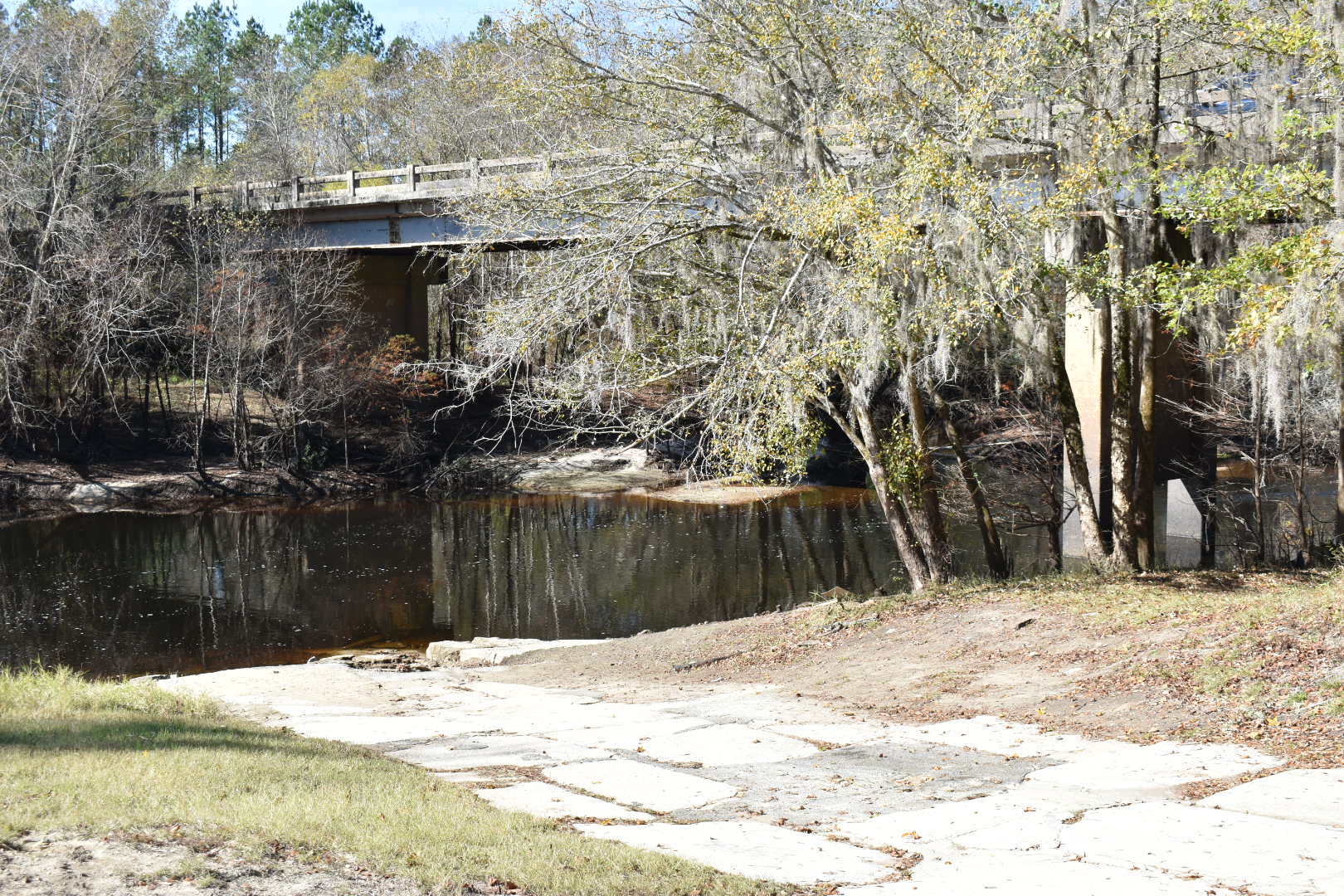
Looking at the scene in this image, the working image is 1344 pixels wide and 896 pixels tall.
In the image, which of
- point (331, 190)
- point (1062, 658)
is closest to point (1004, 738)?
point (1062, 658)

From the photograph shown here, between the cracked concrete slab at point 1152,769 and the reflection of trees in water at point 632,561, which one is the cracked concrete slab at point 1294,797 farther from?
the reflection of trees in water at point 632,561

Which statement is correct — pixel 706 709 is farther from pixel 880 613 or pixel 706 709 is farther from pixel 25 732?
pixel 25 732

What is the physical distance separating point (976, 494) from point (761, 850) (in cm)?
1030

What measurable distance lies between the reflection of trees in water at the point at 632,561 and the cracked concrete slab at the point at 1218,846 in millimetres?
13264

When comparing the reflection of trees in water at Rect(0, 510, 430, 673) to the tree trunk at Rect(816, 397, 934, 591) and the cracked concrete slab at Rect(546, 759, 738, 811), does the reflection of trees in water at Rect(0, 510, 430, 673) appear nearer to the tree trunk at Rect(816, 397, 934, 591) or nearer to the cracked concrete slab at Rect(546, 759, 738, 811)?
the tree trunk at Rect(816, 397, 934, 591)

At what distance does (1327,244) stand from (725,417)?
6611 millimetres

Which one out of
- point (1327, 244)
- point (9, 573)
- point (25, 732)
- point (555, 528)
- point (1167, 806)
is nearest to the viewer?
point (1167, 806)

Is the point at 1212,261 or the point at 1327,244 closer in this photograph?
the point at 1327,244

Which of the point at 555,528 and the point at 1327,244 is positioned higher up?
the point at 1327,244

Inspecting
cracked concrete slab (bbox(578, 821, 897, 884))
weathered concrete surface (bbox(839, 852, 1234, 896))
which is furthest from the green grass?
weathered concrete surface (bbox(839, 852, 1234, 896))

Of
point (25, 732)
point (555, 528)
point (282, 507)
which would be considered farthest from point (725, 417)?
point (282, 507)

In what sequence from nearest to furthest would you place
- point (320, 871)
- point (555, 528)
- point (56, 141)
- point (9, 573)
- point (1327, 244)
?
1. point (320, 871)
2. point (1327, 244)
3. point (9, 573)
4. point (555, 528)
5. point (56, 141)

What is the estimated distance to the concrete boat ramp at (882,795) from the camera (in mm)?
5305

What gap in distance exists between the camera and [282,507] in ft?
109
